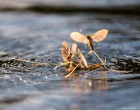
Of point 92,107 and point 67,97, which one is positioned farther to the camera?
point 67,97

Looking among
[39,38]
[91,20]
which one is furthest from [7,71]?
[91,20]

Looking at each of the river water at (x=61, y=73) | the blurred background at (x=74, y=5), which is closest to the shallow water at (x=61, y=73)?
the river water at (x=61, y=73)

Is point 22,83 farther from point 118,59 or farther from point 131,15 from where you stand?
point 131,15

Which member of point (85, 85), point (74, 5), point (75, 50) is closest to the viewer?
point (85, 85)

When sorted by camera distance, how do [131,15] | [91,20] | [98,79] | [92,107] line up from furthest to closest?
[131,15]
[91,20]
[98,79]
[92,107]

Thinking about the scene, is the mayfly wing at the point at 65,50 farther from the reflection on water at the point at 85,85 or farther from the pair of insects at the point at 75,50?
the reflection on water at the point at 85,85

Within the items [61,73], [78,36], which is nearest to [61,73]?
[61,73]

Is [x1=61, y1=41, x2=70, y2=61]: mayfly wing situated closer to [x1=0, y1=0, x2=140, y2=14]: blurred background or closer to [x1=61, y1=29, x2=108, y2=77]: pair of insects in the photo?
[x1=61, y1=29, x2=108, y2=77]: pair of insects

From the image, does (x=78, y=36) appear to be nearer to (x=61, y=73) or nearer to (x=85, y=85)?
(x=61, y=73)
